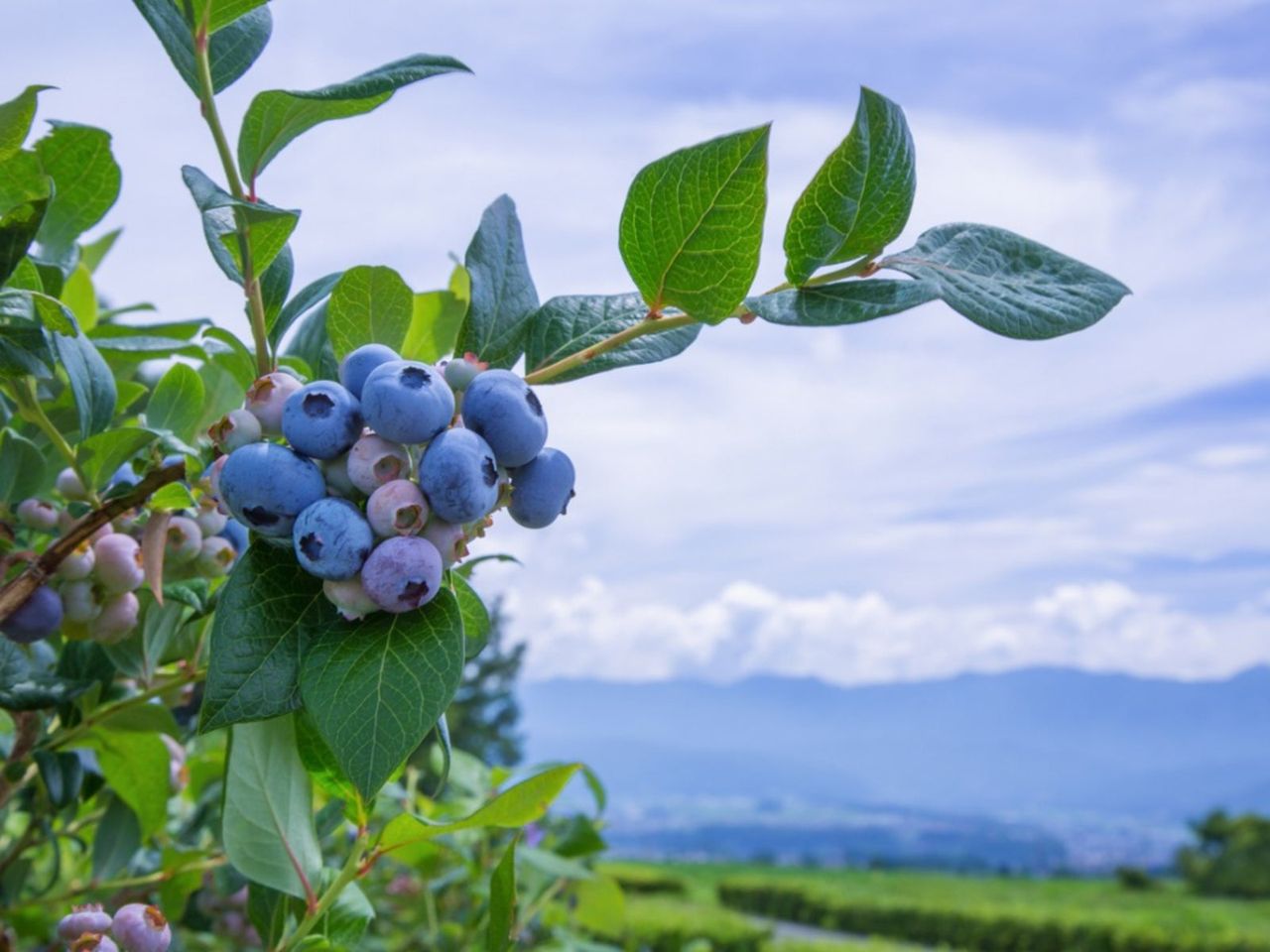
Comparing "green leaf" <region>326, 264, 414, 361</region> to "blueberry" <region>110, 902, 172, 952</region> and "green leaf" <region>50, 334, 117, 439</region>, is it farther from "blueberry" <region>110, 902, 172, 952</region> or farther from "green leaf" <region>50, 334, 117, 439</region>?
"blueberry" <region>110, 902, 172, 952</region>

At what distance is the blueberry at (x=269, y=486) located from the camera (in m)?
0.49

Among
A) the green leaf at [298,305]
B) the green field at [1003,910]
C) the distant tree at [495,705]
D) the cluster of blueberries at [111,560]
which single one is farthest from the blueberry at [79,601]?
the distant tree at [495,705]

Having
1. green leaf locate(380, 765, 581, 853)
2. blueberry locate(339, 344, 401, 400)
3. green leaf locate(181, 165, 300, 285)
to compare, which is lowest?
green leaf locate(380, 765, 581, 853)

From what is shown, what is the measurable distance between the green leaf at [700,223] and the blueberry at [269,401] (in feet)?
0.58

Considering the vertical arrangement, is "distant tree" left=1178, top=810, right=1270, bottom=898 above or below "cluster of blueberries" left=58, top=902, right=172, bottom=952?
below

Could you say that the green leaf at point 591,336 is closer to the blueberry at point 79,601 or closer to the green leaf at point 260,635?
the green leaf at point 260,635

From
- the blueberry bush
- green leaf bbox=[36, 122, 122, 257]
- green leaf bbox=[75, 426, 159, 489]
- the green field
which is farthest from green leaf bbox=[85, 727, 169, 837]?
the green field

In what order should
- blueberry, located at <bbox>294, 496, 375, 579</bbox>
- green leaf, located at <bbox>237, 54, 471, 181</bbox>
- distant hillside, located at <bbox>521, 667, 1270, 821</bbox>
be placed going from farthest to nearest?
distant hillside, located at <bbox>521, 667, 1270, 821</bbox>, green leaf, located at <bbox>237, 54, 471, 181</bbox>, blueberry, located at <bbox>294, 496, 375, 579</bbox>

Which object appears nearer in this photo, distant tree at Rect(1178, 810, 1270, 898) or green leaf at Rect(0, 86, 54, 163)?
green leaf at Rect(0, 86, 54, 163)

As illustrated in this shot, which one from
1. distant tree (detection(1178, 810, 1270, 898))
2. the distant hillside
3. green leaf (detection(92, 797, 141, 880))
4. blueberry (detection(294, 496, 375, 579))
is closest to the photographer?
blueberry (detection(294, 496, 375, 579))

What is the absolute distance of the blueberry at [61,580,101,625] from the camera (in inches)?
29.9

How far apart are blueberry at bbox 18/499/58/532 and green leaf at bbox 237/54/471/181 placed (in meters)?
0.31

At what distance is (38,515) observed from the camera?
783mm

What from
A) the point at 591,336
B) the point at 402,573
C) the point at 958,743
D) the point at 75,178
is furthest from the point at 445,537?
the point at 958,743
